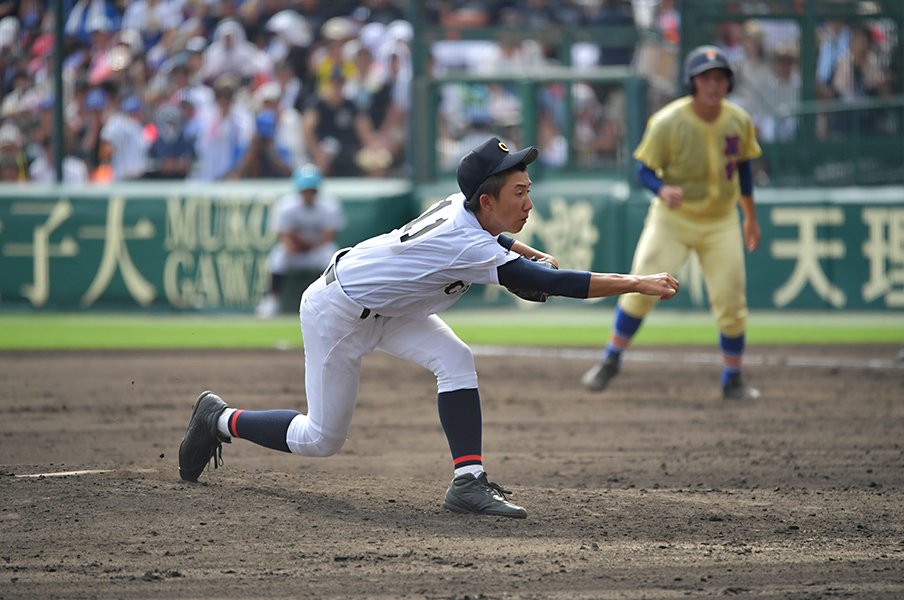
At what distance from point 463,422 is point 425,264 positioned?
2.37 feet

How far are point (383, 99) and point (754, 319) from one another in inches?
224

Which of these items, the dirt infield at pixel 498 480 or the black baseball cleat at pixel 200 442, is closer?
the dirt infield at pixel 498 480

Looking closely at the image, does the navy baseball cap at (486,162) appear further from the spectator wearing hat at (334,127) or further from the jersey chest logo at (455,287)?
the spectator wearing hat at (334,127)

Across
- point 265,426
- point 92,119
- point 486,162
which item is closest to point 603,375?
point 265,426

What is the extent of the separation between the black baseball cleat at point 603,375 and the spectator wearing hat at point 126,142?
863 centimetres

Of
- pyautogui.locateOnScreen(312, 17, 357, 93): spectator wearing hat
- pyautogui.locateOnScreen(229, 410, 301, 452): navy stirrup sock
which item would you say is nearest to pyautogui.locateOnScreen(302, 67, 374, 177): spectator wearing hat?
pyautogui.locateOnScreen(312, 17, 357, 93): spectator wearing hat

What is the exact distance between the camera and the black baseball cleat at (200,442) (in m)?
6.42

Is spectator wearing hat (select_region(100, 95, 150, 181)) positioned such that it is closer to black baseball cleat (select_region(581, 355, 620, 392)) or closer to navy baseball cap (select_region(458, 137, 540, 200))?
black baseball cleat (select_region(581, 355, 620, 392))

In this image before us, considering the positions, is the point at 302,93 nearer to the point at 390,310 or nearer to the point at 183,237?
the point at 183,237

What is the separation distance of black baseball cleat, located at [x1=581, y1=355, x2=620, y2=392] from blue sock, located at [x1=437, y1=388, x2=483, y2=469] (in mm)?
4441

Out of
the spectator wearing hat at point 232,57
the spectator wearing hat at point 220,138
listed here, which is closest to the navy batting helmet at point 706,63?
the spectator wearing hat at point 220,138

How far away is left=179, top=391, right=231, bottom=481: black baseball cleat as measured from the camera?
642 centimetres

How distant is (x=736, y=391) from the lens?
392 inches

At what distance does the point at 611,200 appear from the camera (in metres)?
16.0
